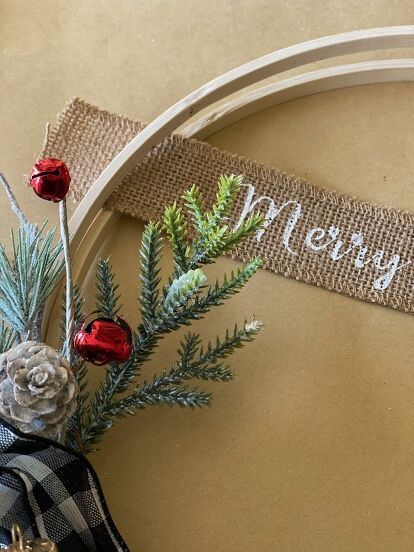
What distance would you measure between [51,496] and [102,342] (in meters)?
0.14

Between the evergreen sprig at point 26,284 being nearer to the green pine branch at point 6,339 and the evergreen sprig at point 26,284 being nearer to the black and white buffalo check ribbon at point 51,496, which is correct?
the green pine branch at point 6,339

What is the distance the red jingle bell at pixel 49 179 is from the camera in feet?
2.19

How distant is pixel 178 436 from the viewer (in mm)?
802

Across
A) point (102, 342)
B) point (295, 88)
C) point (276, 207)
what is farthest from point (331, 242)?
point (102, 342)

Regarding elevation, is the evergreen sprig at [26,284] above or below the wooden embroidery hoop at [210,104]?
below

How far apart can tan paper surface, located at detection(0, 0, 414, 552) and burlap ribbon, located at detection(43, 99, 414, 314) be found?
0.02 metres

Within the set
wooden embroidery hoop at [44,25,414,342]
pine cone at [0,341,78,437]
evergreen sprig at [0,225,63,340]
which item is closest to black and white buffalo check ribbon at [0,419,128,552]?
pine cone at [0,341,78,437]

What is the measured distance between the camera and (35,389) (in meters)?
0.60

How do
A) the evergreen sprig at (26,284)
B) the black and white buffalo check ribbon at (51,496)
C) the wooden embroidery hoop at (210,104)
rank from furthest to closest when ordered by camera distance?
the wooden embroidery hoop at (210,104), the evergreen sprig at (26,284), the black and white buffalo check ribbon at (51,496)

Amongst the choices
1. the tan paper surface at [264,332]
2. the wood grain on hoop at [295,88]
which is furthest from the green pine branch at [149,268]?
the wood grain on hoop at [295,88]

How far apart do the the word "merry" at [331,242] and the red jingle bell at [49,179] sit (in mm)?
260

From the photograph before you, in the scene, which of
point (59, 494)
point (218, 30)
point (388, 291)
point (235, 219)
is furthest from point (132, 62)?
point (59, 494)

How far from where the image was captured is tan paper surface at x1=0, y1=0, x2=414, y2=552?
778mm

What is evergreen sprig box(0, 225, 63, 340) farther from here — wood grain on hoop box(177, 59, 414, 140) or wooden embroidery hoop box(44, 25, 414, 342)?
wood grain on hoop box(177, 59, 414, 140)
